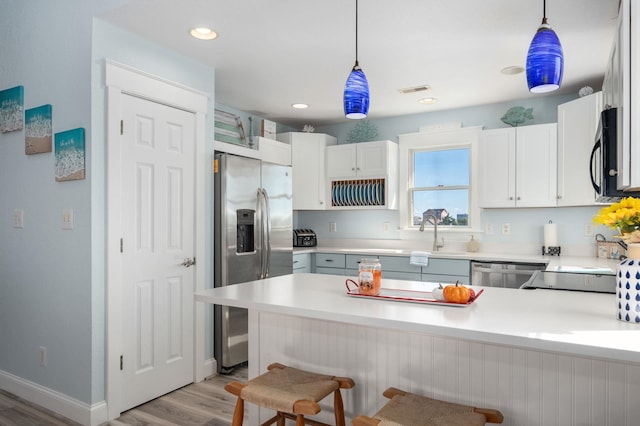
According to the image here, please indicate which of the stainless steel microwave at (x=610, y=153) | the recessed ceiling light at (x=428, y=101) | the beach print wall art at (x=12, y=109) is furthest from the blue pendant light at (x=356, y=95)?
the recessed ceiling light at (x=428, y=101)

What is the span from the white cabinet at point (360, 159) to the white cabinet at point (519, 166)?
1.03 meters

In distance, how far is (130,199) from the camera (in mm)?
2828

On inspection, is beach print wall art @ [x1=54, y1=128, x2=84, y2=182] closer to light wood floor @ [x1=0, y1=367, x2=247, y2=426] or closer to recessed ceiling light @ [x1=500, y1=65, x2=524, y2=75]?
light wood floor @ [x1=0, y1=367, x2=247, y2=426]

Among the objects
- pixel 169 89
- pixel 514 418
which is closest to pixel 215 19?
pixel 169 89

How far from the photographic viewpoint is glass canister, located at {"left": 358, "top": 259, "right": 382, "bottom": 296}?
6.16ft

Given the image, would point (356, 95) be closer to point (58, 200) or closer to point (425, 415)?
point (425, 415)

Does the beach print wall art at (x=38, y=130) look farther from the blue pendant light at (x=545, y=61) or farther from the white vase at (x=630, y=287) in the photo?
the white vase at (x=630, y=287)

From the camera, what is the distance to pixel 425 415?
145 centimetres

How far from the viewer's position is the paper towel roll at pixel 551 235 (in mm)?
4223

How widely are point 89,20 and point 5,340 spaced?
2301 millimetres

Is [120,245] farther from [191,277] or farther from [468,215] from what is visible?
[468,215]

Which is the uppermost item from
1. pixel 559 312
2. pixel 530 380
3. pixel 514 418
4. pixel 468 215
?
pixel 468 215

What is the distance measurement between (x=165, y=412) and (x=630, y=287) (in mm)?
2586

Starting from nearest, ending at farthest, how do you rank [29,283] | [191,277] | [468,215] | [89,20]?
[89,20], [29,283], [191,277], [468,215]
